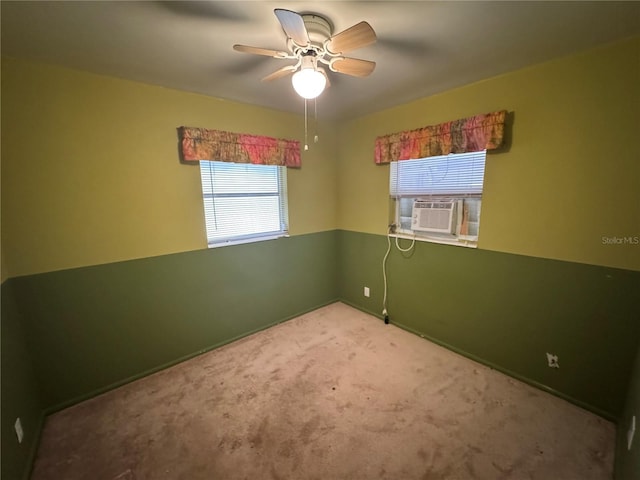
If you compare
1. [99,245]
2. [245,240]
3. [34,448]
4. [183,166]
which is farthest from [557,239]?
[34,448]

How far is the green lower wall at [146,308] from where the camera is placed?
190cm

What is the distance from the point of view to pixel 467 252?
241cm

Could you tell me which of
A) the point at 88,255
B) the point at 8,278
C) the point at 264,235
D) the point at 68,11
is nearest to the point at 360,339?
the point at 264,235

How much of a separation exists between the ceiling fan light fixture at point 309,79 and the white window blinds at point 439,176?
152 centimetres

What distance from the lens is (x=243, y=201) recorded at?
109 inches

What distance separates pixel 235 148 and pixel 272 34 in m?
1.20

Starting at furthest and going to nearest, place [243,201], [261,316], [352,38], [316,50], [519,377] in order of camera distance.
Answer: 1. [261,316]
2. [243,201]
3. [519,377]
4. [316,50]
5. [352,38]

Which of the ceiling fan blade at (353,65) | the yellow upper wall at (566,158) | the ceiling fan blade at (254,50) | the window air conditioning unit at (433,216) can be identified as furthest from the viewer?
the window air conditioning unit at (433,216)

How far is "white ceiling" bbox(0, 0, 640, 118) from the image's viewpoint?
49.2 inches

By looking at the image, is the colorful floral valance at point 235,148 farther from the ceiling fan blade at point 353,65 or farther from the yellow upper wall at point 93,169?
Answer: the ceiling fan blade at point 353,65

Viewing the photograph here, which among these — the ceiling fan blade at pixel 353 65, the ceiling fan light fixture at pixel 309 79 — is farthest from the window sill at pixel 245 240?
the ceiling fan blade at pixel 353 65

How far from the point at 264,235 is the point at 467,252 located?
79.5 inches

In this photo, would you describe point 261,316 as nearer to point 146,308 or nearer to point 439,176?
point 146,308

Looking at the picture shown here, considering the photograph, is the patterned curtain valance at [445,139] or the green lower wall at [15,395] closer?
the green lower wall at [15,395]
